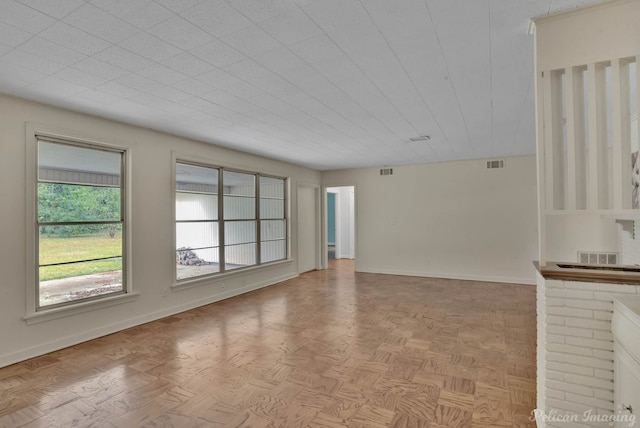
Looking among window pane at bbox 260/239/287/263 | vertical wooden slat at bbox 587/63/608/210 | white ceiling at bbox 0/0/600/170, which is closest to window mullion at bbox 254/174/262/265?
window pane at bbox 260/239/287/263

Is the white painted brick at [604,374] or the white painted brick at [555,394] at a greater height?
the white painted brick at [604,374]

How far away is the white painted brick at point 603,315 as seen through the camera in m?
1.68

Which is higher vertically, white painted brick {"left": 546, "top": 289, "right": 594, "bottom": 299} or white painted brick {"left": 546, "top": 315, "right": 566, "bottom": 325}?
white painted brick {"left": 546, "top": 289, "right": 594, "bottom": 299}

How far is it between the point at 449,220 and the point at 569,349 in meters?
5.44

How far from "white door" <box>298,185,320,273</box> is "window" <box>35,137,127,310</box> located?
4230 millimetres

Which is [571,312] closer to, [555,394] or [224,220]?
[555,394]

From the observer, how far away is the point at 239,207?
19.5 feet

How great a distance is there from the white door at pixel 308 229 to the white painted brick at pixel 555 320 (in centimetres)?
613

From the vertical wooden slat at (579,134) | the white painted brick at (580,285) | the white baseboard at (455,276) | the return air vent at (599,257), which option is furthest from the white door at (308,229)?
the white painted brick at (580,285)

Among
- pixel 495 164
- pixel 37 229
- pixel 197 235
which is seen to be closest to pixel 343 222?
pixel 495 164

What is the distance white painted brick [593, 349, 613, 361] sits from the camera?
65.8 inches

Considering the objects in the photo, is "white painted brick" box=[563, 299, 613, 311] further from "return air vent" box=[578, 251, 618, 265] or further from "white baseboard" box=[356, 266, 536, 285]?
"white baseboard" box=[356, 266, 536, 285]

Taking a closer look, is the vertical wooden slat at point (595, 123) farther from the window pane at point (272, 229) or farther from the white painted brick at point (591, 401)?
the window pane at point (272, 229)

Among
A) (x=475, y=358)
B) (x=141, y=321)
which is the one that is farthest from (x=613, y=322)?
(x=141, y=321)
